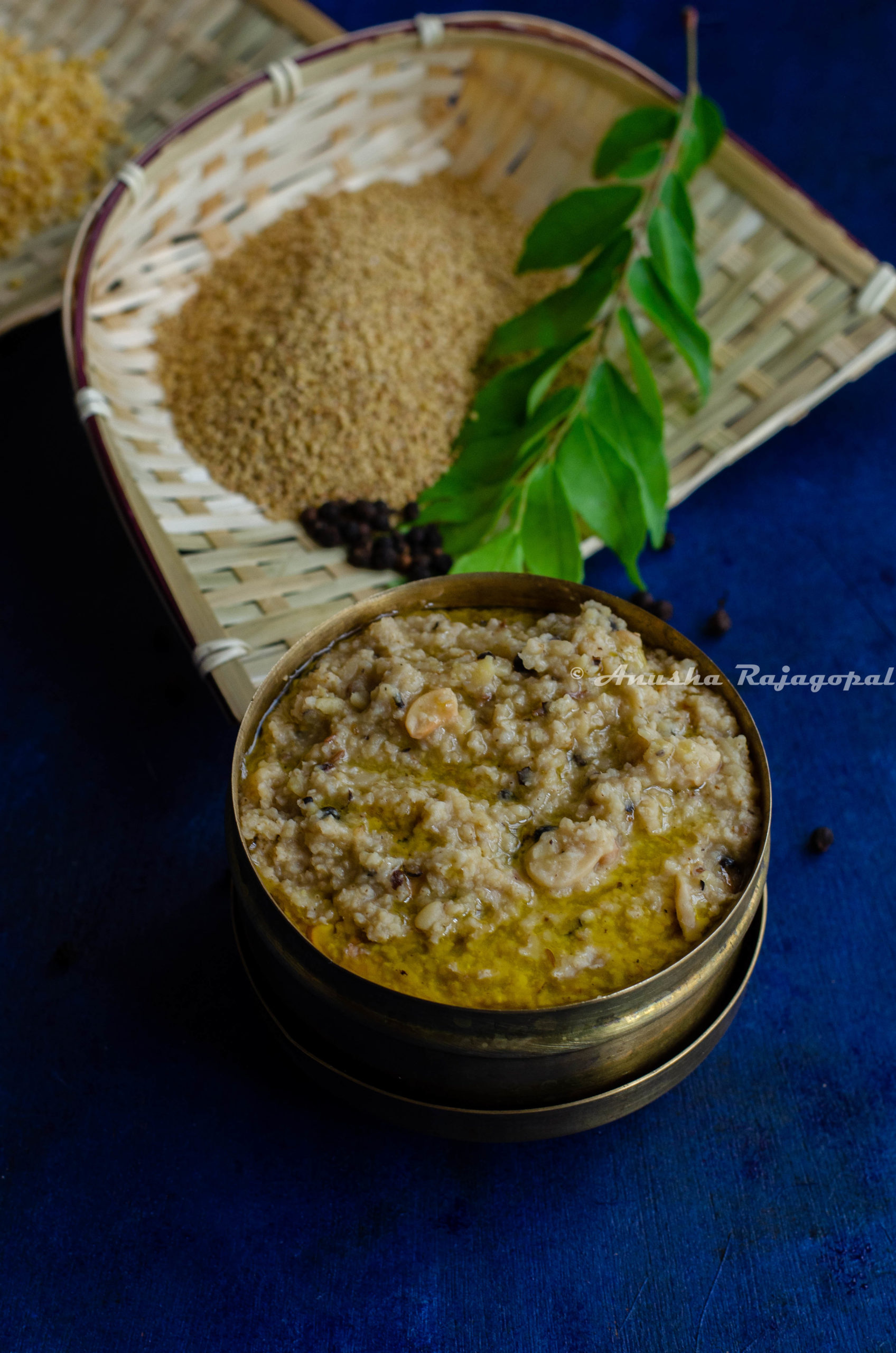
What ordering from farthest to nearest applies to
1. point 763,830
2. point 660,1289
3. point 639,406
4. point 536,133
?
point 536,133
point 639,406
point 660,1289
point 763,830

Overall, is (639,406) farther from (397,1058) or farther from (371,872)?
(397,1058)

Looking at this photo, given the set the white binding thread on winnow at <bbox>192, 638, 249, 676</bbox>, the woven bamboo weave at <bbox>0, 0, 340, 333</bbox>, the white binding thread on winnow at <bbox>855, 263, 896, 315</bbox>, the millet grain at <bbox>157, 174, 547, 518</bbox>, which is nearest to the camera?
the white binding thread on winnow at <bbox>192, 638, 249, 676</bbox>

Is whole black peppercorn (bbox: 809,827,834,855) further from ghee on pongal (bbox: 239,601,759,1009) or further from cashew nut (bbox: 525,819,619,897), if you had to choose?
cashew nut (bbox: 525,819,619,897)

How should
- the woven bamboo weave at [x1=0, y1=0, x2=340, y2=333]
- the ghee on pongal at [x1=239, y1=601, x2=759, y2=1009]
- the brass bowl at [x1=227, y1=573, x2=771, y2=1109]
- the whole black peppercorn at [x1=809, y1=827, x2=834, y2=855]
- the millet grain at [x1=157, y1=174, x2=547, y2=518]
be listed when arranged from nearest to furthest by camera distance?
the brass bowl at [x1=227, y1=573, x2=771, y2=1109], the ghee on pongal at [x1=239, y1=601, x2=759, y2=1009], the whole black peppercorn at [x1=809, y1=827, x2=834, y2=855], the millet grain at [x1=157, y1=174, x2=547, y2=518], the woven bamboo weave at [x1=0, y1=0, x2=340, y2=333]

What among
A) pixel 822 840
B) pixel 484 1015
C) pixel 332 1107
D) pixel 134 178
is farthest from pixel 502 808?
pixel 134 178

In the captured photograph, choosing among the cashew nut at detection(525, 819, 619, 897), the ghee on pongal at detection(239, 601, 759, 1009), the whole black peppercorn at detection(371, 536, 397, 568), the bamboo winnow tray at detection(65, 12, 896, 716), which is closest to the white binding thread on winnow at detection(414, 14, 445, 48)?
the bamboo winnow tray at detection(65, 12, 896, 716)

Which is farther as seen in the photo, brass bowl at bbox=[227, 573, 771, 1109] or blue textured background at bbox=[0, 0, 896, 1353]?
blue textured background at bbox=[0, 0, 896, 1353]

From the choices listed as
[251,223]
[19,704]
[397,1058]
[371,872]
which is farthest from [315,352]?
[397,1058]
